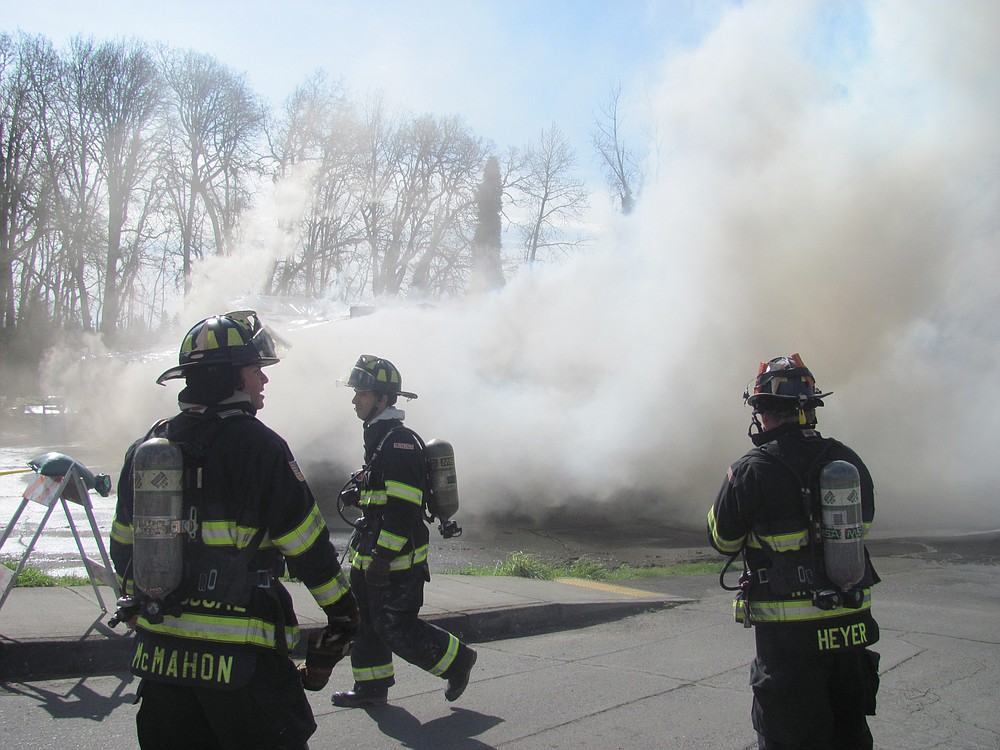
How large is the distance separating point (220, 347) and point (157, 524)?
54 centimetres

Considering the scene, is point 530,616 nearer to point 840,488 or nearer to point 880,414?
point 840,488

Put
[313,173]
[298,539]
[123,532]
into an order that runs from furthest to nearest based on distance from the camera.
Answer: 1. [313,173]
2. [123,532]
3. [298,539]

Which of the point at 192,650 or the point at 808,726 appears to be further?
the point at 808,726

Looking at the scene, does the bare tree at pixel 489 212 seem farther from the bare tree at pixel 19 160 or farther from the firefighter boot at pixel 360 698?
the firefighter boot at pixel 360 698

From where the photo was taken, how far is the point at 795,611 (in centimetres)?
285

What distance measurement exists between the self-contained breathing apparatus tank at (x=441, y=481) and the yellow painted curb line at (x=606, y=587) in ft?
10.5

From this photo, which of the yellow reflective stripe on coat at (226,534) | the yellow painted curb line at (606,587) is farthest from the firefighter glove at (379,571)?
the yellow painted curb line at (606,587)

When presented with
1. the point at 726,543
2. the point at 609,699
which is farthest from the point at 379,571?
the point at 726,543

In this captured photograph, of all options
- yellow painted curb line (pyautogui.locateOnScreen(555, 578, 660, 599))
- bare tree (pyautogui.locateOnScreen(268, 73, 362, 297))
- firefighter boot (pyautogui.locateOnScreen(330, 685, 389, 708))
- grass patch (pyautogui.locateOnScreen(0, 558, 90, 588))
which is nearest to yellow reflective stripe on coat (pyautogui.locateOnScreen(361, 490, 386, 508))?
firefighter boot (pyautogui.locateOnScreen(330, 685, 389, 708))

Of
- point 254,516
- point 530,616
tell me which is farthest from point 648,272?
point 254,516

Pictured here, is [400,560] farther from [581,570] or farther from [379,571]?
[581,570]

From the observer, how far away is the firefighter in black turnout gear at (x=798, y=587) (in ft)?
9.18

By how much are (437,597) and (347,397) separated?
6112 millimetres

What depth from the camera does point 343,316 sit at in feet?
54.0
